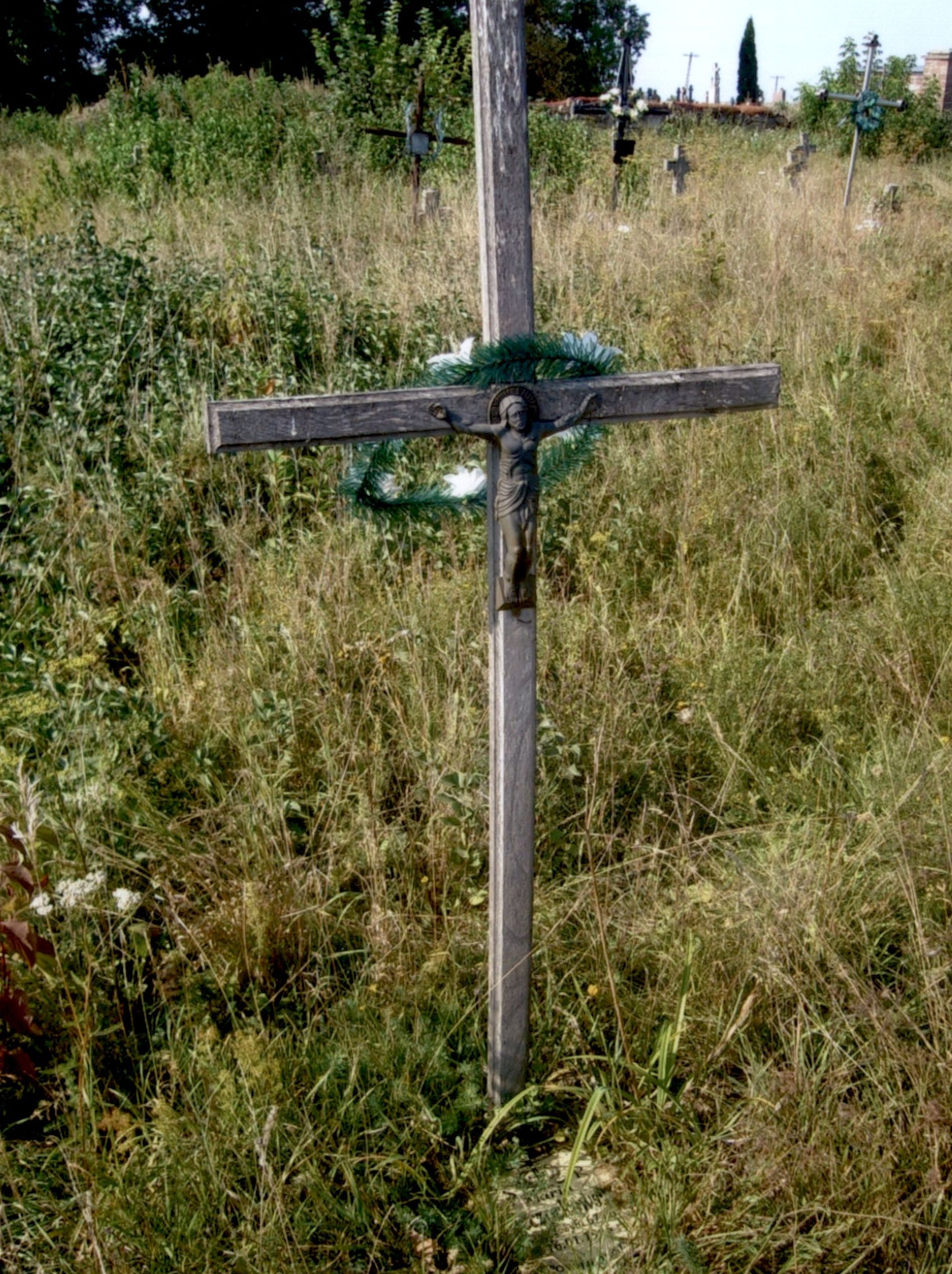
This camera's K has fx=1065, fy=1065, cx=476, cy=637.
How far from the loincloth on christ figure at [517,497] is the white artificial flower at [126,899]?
101cm

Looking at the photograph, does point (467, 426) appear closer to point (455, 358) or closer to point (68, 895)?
point (455, 358)

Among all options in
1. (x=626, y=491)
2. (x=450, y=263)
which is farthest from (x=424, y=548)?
(x=450, y=263)

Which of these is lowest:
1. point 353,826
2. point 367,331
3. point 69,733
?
point 353,826

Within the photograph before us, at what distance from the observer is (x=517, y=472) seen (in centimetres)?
172

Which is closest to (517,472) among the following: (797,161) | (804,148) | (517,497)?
(517,497)

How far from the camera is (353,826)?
2.47 m

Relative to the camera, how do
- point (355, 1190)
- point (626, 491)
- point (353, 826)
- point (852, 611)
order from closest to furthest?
point (355, 1190)
point (353, 826)
point (852, 611)
point (626, 491)

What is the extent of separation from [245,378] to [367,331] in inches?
27.2

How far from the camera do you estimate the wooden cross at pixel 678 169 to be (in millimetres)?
8766

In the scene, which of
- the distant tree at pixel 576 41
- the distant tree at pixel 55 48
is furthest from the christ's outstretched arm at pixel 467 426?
the distant tree at pixel 55 48

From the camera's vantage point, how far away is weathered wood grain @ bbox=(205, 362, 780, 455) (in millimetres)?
1581

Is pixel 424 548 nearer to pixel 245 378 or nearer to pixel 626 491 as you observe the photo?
pixel 626 491

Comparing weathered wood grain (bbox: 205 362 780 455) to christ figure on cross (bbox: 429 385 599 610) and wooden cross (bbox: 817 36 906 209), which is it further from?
wooden cross (bbox: 817 36 906 209)

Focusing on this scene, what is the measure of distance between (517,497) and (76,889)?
1.10 meters
